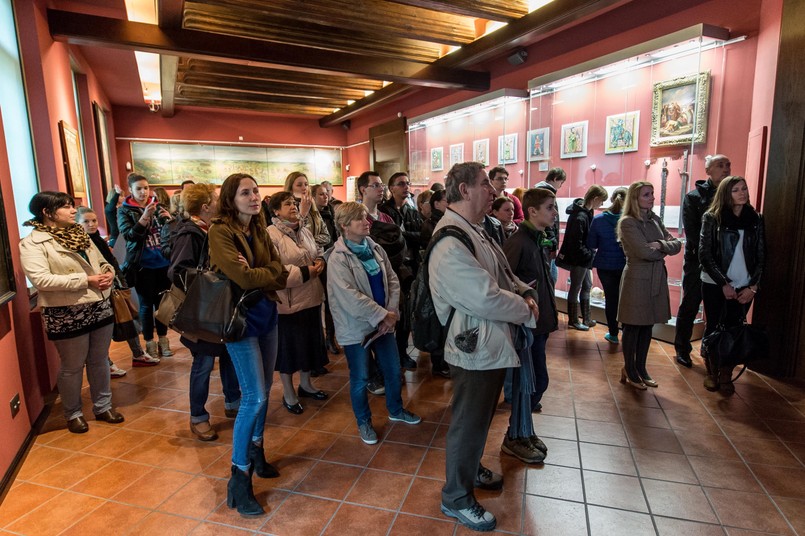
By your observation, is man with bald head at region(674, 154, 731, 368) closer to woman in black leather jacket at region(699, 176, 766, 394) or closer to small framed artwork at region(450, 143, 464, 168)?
woman in black leather jacket at region(699, 176, 766, 394)

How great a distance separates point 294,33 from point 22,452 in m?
5.78

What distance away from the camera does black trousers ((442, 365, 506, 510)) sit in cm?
199

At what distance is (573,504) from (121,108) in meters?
12.9

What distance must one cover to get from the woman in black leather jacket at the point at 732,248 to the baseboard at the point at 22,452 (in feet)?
15.7

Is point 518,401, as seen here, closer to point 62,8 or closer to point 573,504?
point 573,504

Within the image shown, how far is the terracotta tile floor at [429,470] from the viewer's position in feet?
7.32

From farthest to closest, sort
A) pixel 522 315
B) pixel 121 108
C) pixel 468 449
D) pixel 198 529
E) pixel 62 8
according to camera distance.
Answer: pixel 121 108 → pixel 62 8 → pixel 198 529 → pixel 468 449 → pixel 522 315

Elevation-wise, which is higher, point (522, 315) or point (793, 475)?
point (522, 315)

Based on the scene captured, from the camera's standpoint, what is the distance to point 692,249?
13.8 feet

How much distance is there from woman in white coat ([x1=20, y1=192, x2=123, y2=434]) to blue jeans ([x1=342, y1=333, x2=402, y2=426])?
1782 mm

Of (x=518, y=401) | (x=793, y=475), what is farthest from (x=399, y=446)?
(x=793, y=475)

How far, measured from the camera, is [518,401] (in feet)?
8.77

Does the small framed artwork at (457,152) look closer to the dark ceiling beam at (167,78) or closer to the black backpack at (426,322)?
the dark ceiling beam at (167,78)

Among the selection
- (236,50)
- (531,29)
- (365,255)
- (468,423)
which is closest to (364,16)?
(236,50)
